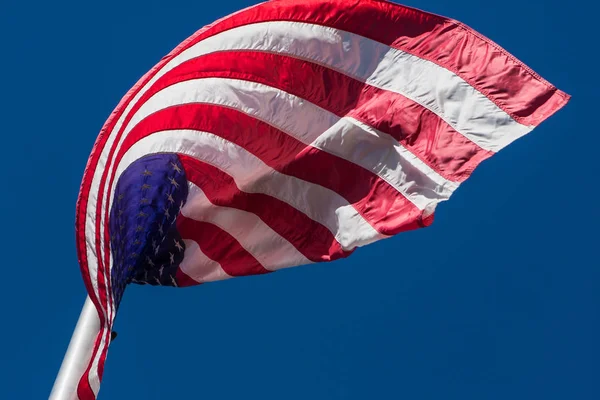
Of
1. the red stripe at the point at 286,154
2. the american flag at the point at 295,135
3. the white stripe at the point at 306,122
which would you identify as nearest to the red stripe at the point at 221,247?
the american flag at the point at 295,135

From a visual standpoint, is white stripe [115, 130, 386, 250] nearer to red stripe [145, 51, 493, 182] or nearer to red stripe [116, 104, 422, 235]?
red stripe [116, 104, 422, 235]

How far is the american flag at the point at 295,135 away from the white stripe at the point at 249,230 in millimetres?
20

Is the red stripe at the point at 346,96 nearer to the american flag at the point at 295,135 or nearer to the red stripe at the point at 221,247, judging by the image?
the american flag at the point at 295,135

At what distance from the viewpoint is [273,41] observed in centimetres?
1698

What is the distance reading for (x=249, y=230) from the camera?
1769cm

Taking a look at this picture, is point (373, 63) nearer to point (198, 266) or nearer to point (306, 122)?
point (306, 122)

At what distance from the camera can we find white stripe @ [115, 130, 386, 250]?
1659 centimetres

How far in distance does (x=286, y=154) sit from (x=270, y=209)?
0.85 m

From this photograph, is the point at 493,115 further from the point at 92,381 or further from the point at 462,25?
the point at 92,381

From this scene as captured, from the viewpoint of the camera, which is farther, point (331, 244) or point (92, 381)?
point (331, 244)

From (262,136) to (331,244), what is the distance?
69.5 inches

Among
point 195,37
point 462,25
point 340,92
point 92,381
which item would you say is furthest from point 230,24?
point 92,381

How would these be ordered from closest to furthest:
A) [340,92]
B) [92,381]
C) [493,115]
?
[92,381]
[493,115]
[340,92]

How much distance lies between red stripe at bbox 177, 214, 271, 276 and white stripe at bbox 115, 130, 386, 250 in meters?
0.81
